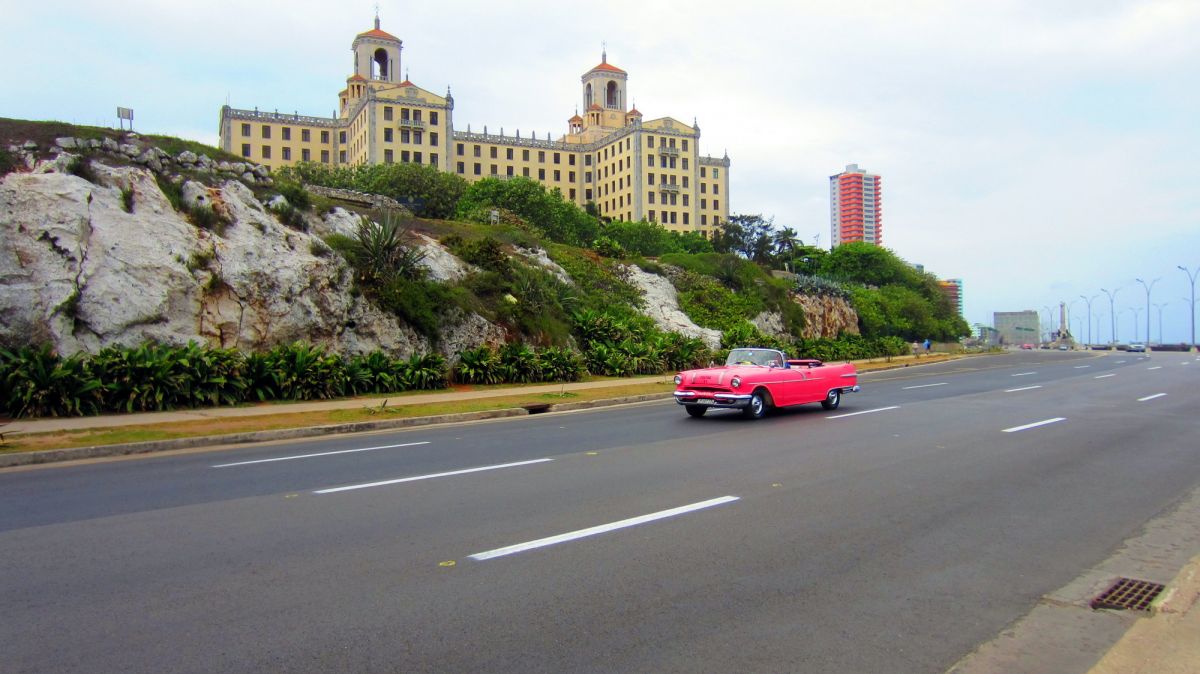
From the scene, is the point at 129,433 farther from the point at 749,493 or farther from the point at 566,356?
the point at 566,356

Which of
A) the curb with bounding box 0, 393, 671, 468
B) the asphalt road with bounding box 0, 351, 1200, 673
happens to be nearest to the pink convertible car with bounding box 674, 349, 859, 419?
the asphalt road with bounding box 0, 351, 1200, 673

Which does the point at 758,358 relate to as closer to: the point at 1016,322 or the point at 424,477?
the point at 424,477

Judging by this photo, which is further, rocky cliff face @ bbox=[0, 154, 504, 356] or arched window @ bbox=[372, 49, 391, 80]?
arched window @ bbox=[372, 49, 391, 80]

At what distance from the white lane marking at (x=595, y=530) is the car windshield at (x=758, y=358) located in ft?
28.8

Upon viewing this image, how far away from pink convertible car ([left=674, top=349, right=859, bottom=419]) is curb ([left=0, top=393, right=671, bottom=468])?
4.11 m

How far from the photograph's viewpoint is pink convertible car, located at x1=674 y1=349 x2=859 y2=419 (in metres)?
15.5

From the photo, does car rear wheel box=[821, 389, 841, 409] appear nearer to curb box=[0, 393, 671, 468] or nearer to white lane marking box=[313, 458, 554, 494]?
curb box=[0, 393, 671, 468]

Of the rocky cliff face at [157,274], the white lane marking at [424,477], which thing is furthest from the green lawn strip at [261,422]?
the white lane marking at [424,477]

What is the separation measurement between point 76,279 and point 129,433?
766cm

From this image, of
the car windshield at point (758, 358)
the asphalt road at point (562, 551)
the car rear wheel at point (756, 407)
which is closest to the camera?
the asphalt road at point (562, 551)

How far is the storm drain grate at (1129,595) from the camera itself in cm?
507

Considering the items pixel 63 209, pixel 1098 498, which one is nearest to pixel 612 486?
pixel 1098 498

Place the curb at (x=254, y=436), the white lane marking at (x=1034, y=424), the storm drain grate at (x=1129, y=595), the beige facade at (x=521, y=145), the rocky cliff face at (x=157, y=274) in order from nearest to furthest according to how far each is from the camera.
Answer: the storm drain grate at (x=1129, y=595) → the curb at (x=254, y=436) → the white lane marking at (x=1034, y=424) → the rocky cliff face at (x=157, y=274) → the beige facade at (x=521, y=145)

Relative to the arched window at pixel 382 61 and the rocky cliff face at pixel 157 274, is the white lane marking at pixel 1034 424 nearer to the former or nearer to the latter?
the rocky cliff face at pixel 157 274
